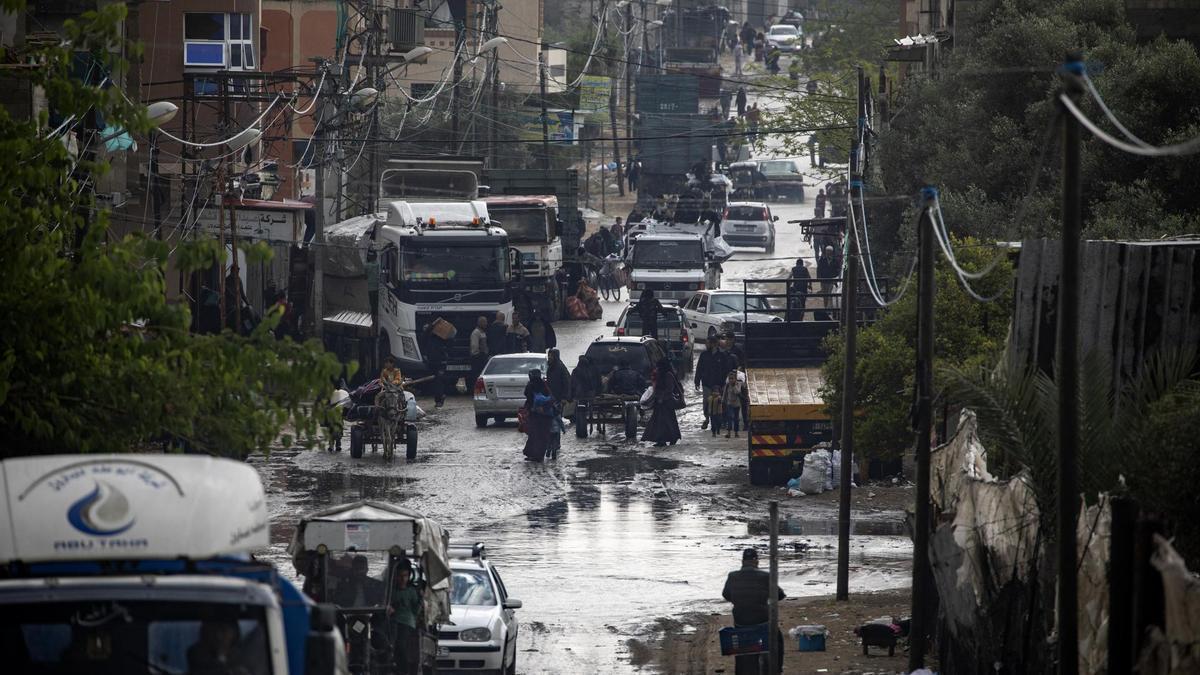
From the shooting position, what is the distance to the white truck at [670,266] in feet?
157

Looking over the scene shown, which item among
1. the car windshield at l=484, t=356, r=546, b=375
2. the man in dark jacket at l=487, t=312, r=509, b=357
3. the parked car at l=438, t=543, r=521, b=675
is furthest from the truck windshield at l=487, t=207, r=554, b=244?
the parked car at l=438, t=543, r=521, b=675

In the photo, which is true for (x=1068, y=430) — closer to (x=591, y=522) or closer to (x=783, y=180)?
(x=591, y=522)

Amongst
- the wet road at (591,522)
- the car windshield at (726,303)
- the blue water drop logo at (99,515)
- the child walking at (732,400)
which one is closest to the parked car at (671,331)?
the car windshield at (726,303)

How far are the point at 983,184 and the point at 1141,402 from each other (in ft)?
56.1

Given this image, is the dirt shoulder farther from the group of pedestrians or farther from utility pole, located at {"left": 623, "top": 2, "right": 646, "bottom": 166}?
utility pole, located at {"left": 623, "top": 2, "right": 646, "bottom": 166}

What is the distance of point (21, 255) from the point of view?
10.8m

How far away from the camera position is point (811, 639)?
714 inches

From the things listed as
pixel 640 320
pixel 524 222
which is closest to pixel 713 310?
pixel 640 320

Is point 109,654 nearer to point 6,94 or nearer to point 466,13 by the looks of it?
point 6,94

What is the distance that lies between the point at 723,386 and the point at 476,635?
18.5 meters

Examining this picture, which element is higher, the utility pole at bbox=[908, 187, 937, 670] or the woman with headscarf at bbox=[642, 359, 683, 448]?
the utility pole at bbox=[908, 187, 937, 670]

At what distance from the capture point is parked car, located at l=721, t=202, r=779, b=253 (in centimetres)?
6025

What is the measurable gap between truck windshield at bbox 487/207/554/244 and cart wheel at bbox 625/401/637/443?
13.3 metres

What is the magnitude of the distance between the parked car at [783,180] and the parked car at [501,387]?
41310 mm
